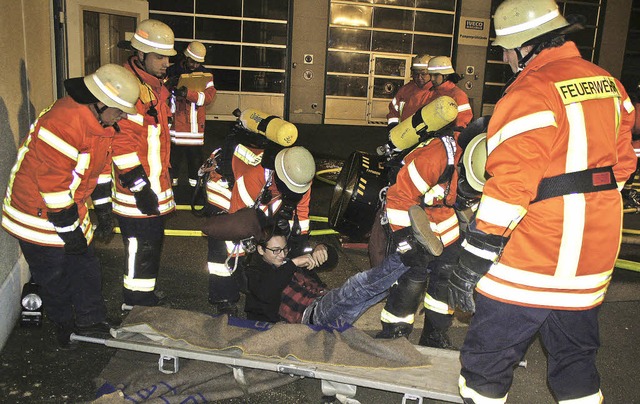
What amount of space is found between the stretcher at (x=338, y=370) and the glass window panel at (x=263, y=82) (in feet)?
45.1

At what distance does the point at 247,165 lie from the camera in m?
4.16

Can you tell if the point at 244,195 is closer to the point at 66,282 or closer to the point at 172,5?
the point at 66,282

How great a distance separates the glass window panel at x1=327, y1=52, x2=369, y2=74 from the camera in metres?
17.1

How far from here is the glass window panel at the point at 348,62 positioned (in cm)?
1711

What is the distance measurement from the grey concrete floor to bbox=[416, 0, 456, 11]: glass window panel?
12173 mm

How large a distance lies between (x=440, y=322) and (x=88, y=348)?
2.30 m

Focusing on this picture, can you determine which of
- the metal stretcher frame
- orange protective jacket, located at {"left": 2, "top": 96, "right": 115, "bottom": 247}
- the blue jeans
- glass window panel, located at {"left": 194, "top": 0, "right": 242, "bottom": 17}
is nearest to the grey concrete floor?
the metal stretcher frame

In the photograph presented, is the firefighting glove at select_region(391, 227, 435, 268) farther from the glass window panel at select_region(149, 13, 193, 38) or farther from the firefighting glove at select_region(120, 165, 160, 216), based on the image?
the glass window panel at select_region(149, 13, 193, 38)

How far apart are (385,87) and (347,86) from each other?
1.09 metres

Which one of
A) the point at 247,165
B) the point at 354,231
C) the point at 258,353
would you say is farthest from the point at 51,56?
the point at 258,353

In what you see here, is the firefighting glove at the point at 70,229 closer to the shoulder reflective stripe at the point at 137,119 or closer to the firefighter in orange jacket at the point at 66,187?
the firefighter in orange jacket at the point at 66,187

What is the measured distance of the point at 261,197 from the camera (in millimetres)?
4023

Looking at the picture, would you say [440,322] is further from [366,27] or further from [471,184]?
[366,27]

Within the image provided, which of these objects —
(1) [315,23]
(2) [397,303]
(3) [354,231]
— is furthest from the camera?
(1) [315,23]
